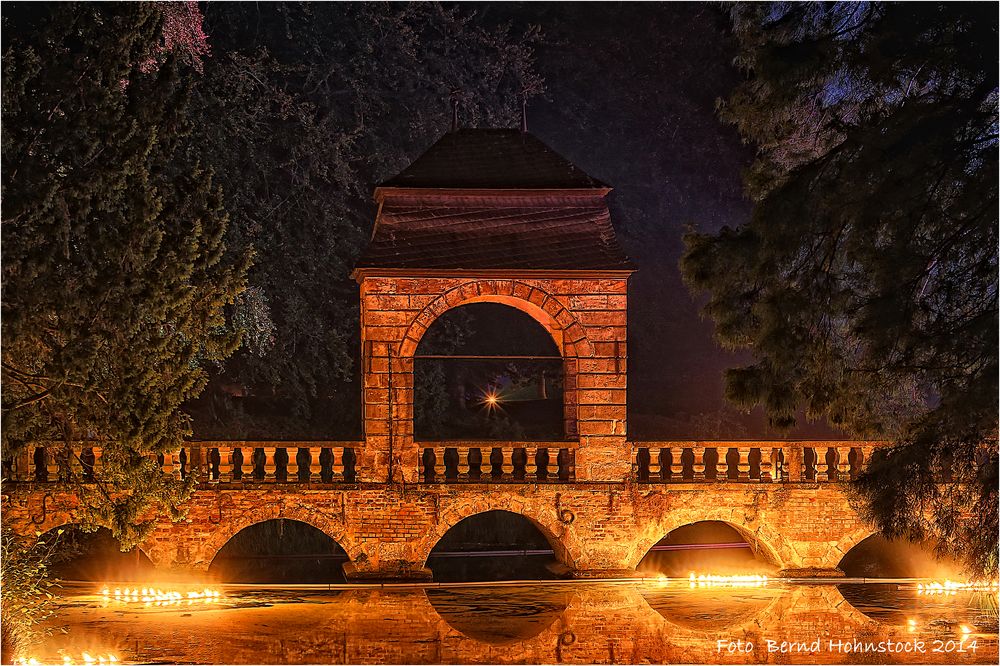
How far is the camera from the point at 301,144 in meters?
20.2

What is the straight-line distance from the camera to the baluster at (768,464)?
625 inches

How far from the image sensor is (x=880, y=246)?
376 inches

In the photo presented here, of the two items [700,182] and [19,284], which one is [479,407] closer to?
[700,182]

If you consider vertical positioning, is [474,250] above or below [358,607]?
above

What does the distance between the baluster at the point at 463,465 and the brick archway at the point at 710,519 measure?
6.95ft

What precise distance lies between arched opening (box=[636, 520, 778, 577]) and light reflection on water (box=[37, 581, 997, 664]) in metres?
1.01

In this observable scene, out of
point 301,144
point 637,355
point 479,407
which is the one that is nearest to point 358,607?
point 301,144

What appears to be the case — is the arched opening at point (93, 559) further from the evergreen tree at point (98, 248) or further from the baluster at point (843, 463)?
the baluster at point (843, 463)

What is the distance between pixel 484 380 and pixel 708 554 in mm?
7557

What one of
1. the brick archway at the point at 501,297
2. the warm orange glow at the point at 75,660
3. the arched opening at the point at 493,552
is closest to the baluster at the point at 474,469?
the arched opening at the point at 493,552

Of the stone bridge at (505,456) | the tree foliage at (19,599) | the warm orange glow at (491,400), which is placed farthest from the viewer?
the warm orange glow at (491,400)

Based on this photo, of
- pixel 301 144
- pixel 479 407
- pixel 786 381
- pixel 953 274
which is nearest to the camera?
pixel 953 274

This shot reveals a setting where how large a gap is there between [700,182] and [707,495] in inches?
551

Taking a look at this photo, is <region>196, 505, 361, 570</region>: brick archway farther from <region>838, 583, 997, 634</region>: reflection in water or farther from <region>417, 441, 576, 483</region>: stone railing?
<region>838, 583, 997, 634</region>: reflection in water
